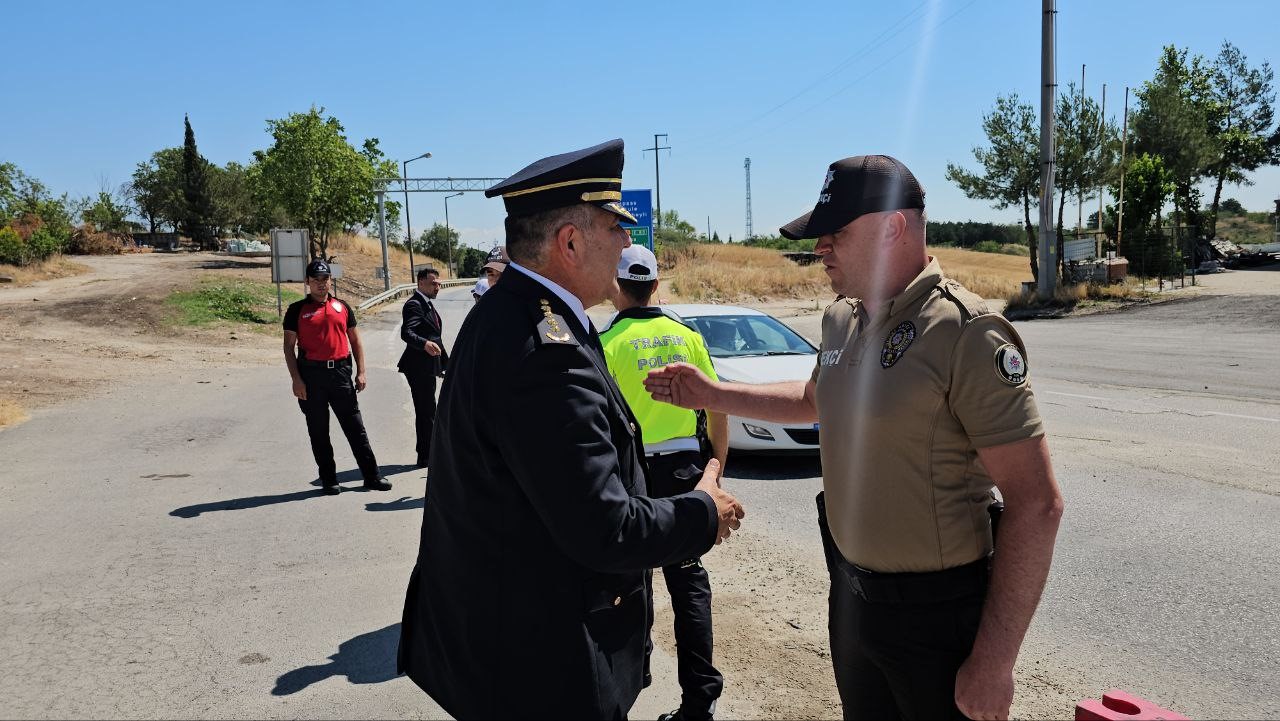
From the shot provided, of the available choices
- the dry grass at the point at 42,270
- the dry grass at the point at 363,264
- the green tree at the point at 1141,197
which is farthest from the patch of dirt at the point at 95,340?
the green tree at the point at 1141,197

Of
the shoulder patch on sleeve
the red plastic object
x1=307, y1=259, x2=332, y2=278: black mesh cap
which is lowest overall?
the red plastic object

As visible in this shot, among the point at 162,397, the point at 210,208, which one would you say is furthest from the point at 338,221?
the point at 162,397

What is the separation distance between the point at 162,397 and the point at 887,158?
13844mm

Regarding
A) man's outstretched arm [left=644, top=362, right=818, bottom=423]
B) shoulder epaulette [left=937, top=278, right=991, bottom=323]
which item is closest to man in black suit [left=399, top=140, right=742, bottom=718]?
shoulder epaulette [left=937, top=278, right=991, bottom=323]

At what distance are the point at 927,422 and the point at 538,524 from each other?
0.89 metres

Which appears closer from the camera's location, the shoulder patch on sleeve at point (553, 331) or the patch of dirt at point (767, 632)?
the shoulder patch on sleeve at point (553, 331)

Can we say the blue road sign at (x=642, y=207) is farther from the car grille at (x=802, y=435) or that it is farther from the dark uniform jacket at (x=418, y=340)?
the car grille at (x=802, y=435)

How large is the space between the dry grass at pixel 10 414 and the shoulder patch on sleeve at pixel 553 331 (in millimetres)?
11882

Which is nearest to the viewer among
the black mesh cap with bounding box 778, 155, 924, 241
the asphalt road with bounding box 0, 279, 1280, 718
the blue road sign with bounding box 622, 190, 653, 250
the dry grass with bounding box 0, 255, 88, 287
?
the black mesh cap with bounding box 778, 155, 924, 241

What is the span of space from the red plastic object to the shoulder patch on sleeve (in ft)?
5.54

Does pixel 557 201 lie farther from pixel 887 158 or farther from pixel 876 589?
pixel 876 589

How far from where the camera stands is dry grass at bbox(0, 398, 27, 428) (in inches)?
441

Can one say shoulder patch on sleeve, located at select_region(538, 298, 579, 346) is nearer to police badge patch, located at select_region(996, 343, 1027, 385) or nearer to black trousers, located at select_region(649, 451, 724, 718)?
police badge patch, located at select_region(996, 343, 1027, 385)

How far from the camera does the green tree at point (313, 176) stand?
155ft
